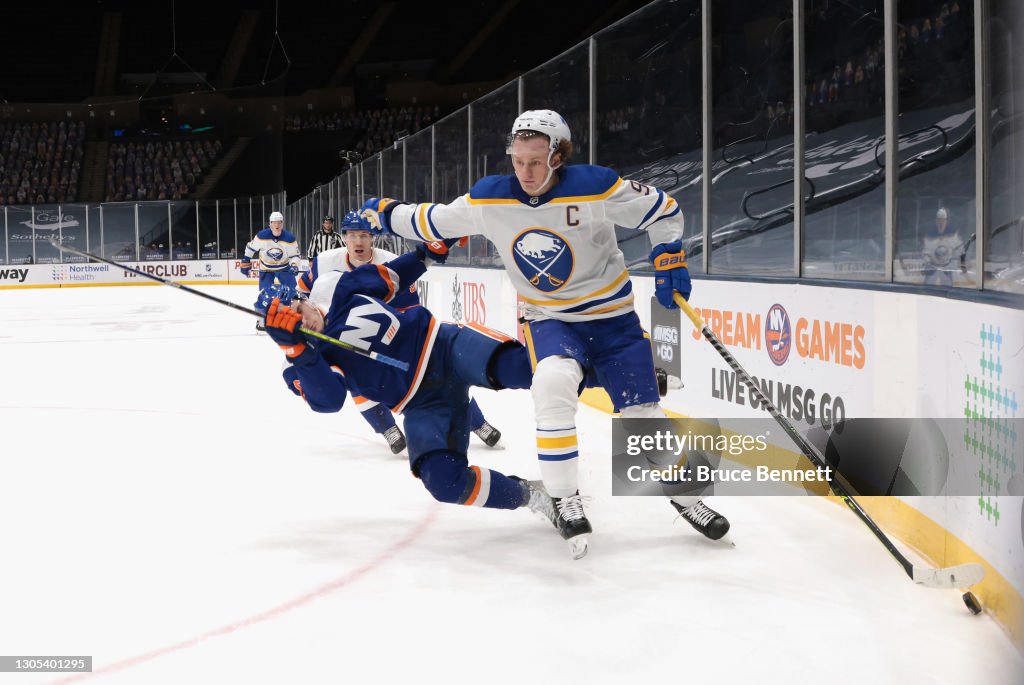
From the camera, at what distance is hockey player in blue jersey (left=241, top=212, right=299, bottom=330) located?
1017 centimetres

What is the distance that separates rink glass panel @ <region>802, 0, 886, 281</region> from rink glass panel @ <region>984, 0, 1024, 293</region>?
2.17ft

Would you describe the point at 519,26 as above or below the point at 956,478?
above

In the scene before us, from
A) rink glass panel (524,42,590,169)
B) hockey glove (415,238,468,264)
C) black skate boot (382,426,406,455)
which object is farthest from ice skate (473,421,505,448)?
rink glass panel (524,42,590,169)

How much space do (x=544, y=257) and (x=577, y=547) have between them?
0.87 meters

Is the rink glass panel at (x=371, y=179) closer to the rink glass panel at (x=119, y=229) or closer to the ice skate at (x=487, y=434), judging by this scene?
the ice skate at (x=487, y=434)

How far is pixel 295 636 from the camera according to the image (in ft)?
7.33

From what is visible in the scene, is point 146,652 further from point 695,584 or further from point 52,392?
point 52,392

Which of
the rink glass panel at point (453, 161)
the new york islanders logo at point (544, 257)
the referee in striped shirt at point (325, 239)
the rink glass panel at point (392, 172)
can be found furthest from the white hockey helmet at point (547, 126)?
the rink glass panel at point (392, 172)

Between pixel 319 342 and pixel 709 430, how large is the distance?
77.8 inches

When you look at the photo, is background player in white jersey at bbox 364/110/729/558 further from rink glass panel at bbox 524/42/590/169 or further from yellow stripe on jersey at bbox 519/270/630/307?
rink glass panel at bbox 524/42/590/169

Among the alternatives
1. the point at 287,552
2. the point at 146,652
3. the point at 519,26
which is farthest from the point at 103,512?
the point at 519,26

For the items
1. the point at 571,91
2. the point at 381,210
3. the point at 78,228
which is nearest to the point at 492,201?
the point at 381,210

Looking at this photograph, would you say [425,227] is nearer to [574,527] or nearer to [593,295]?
[593,295]

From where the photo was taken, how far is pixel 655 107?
520 centimetres
